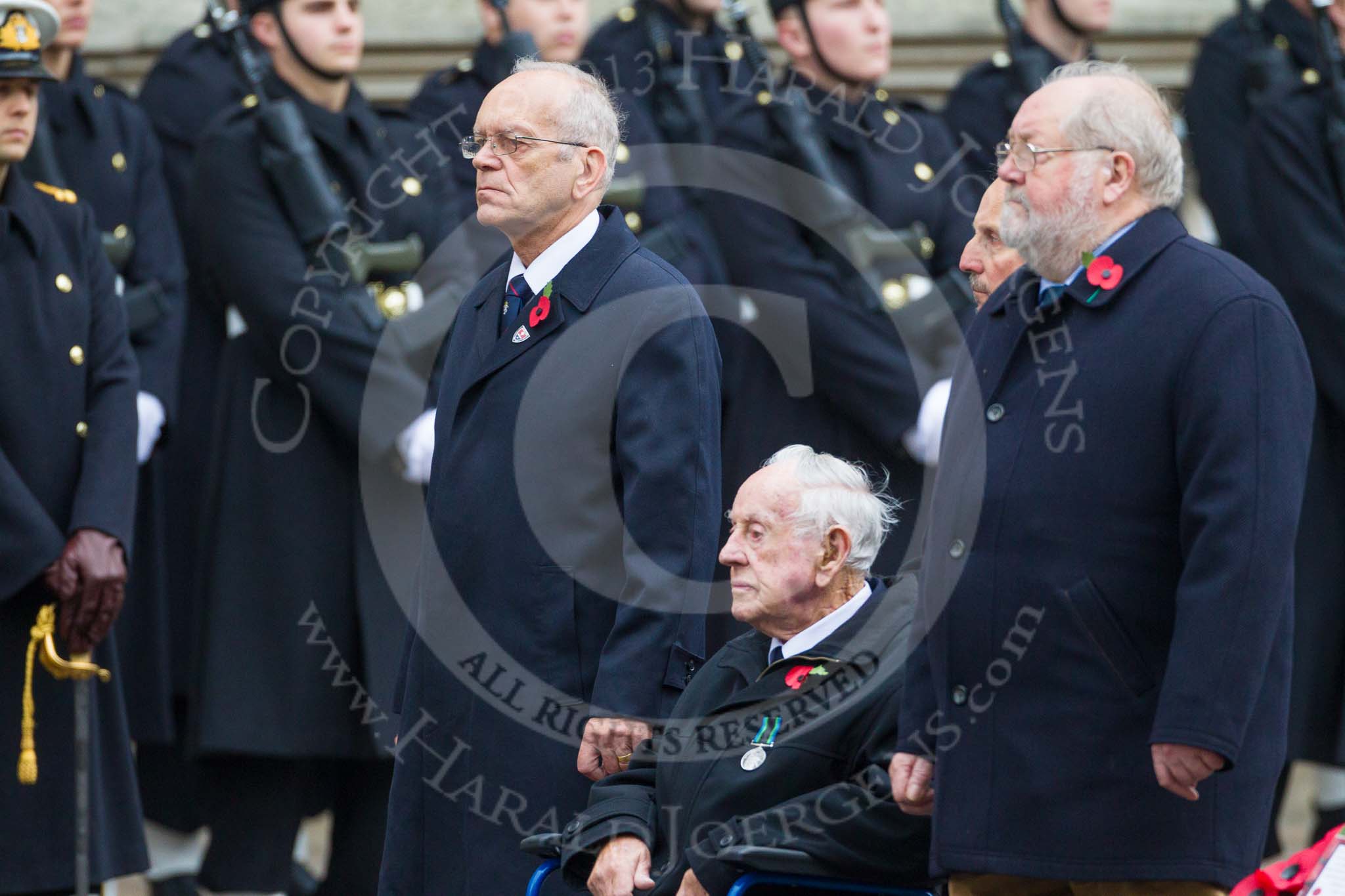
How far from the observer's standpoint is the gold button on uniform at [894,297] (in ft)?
19.0

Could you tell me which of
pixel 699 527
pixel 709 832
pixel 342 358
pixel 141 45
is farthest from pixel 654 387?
pixel 141 45

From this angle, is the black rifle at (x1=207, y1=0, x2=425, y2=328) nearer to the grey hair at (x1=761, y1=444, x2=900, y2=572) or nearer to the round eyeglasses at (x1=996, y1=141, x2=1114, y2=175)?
the grey hair at (x1=761, y1=444, x2=900, y2=572)

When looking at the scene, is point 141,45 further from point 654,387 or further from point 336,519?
point 654,387

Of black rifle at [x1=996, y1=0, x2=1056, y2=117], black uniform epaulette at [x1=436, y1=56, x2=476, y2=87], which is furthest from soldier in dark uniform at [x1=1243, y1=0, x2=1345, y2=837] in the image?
black uniform epaulette at [x1=436, y1=56, x2=476, y2=87]

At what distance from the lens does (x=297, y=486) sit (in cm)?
571

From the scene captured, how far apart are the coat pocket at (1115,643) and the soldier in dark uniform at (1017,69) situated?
315 centimetres

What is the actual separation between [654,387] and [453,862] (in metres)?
0.90

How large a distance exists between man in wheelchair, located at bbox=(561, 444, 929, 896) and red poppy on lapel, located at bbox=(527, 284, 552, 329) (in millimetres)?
455

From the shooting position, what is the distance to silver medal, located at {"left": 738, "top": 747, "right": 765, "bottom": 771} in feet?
12.4

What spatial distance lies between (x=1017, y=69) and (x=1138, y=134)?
121 inches

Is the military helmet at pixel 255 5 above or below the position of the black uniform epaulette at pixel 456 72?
above

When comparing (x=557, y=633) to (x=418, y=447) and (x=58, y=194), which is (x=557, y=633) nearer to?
(x=418, y=447)

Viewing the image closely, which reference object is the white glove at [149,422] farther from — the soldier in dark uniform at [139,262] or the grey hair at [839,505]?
the grey hair at [839,505]

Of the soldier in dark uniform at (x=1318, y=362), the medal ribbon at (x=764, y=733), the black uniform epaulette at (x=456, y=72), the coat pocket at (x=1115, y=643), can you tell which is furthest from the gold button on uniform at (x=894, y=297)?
the coat pocket at (x=1115, y=643)
